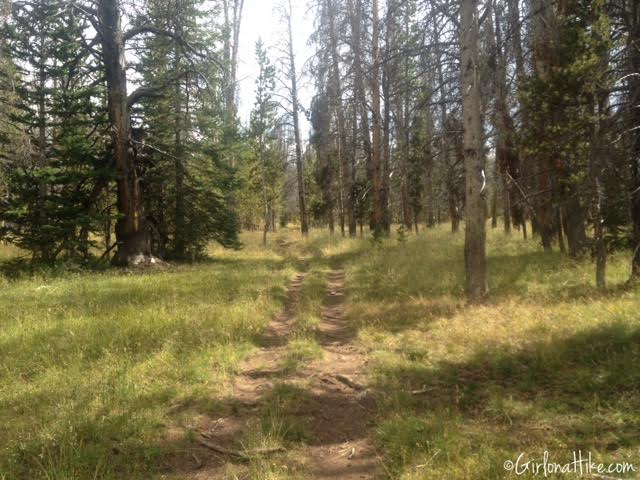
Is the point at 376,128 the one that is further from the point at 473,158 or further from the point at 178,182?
the point at 473,158

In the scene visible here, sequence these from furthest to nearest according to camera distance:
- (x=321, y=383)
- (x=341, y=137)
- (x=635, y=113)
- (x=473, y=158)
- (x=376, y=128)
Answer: (x=341, y=137), (x=376, y=128), (x=473, y=158), (x=635, y=113), (x=321, y=383)

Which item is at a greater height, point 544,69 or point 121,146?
point 544,69

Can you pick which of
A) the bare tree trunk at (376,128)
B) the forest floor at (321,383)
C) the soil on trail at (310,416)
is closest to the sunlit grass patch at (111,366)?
the forest floor at (321,383)

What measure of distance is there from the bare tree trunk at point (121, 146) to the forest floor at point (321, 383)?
5.37 metres

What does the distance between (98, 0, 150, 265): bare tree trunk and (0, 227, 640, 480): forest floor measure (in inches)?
211

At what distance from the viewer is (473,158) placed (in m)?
7.49

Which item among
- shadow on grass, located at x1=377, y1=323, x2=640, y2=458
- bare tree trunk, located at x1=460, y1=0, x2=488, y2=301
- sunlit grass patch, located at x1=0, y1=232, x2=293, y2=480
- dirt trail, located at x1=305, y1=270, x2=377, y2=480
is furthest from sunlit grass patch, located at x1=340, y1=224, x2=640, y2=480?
sunlit grass patch, located at x1=0, y1=232, x2=293, y2=480

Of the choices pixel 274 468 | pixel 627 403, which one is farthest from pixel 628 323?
pixel 274 468

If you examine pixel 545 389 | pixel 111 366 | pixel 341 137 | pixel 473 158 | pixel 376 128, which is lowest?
pixel 545 389

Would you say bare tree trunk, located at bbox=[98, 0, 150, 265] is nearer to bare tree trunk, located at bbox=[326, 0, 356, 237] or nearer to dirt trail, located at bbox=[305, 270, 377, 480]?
bare tree trunk, located at bbox=[326, 0, 356, 237]

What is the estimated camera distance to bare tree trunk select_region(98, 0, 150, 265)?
1298 centimetres

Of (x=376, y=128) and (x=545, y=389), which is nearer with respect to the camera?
(x=545, y=389)

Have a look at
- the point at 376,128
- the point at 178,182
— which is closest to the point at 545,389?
the point at 376,128

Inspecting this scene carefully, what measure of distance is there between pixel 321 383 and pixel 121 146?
11670mm
